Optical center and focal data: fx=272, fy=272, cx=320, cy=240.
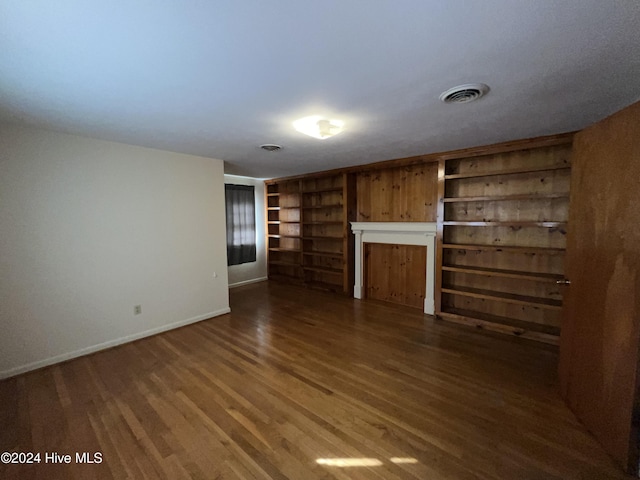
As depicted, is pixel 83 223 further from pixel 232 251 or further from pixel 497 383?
pixel 497 383

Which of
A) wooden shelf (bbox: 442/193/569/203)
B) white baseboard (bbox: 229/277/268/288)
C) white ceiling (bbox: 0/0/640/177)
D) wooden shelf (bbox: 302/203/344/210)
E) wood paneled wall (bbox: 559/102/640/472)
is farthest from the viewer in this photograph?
white baseboard (bbox: 229/277/268/288)

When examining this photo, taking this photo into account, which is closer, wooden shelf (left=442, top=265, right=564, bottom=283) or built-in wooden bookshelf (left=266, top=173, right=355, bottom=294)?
wooden shelf (left=442, top=265, right=564, bottom=283)

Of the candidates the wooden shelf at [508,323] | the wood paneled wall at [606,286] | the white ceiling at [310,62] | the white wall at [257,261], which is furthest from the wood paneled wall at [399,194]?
the white wall at [257,261]

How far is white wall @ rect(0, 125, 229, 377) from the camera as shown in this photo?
98.2 inches

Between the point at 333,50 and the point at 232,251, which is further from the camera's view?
the point at 232,251

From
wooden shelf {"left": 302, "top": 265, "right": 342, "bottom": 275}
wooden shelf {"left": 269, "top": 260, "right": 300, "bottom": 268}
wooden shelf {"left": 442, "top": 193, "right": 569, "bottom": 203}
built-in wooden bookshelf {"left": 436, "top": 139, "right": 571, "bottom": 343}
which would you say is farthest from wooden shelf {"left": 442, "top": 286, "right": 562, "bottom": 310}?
wooden shelf {"left": 269, "top": 260, "right": 300, "bottom": 268}

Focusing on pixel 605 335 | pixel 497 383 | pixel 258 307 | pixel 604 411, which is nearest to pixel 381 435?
pixel 497 383

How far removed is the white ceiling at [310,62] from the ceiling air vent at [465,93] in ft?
0.18

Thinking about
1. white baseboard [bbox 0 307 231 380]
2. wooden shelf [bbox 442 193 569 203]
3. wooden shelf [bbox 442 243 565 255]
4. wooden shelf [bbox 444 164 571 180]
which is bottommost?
white baseboard [bbox 0 307 231 380]

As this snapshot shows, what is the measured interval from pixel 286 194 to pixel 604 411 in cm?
540

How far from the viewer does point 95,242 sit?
9.58 feet

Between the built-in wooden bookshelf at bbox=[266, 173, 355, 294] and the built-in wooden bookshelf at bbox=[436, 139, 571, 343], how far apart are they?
1.63 metres

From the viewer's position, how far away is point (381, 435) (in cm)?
180

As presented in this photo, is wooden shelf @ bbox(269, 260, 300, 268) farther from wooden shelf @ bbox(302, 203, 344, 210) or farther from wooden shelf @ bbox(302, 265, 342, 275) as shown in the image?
wooden shelf @ bbox(302, 203, 344, 210)
